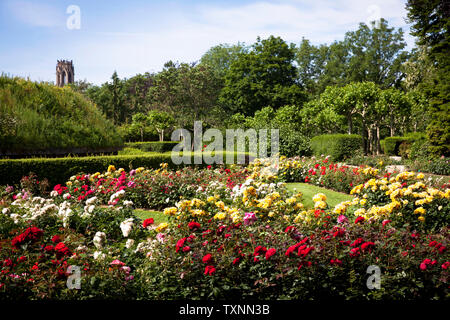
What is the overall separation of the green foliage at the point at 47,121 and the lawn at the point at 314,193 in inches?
278

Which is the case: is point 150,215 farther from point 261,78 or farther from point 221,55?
point 221,55

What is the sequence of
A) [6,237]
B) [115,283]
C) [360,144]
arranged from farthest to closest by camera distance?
[360,144]
[6,237]
[115,283]

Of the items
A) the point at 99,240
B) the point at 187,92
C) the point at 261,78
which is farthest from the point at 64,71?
the point at 99,240

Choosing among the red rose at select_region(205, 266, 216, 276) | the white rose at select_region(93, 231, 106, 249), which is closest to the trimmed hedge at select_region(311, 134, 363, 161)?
the white rose at select_region(93, 231, 106, 249)

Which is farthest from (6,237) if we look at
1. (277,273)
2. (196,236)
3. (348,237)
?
(348,237)

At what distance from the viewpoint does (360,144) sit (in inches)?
674

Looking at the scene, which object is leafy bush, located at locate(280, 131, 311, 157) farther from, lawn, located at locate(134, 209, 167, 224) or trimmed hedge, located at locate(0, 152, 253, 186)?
lawn, located at locate(134, 209, 167, 224)

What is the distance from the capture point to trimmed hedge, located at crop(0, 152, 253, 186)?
8977 mm

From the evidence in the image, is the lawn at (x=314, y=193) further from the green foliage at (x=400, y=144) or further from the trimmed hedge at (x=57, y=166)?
the green foliage at (x=400, y=144)

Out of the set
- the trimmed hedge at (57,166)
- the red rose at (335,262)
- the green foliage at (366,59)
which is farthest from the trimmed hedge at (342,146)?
the green foliage at (366,59)

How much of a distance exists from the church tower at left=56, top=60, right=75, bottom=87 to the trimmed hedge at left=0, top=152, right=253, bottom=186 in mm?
69236

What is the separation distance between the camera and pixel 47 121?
11.4 m
